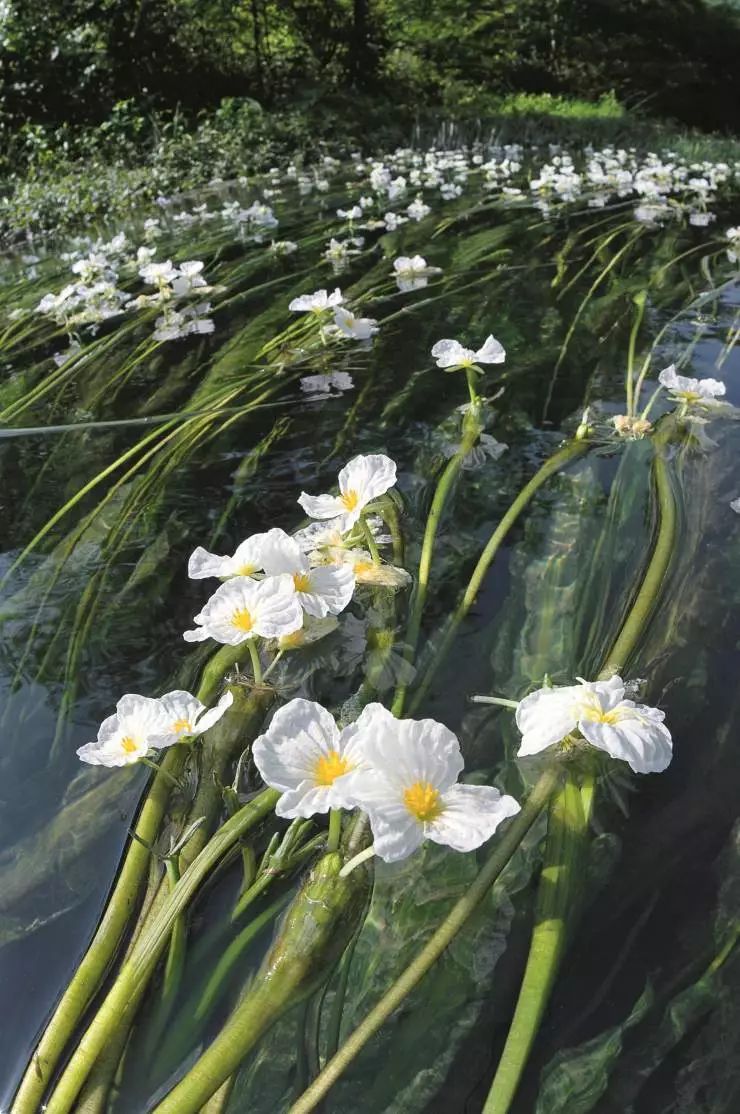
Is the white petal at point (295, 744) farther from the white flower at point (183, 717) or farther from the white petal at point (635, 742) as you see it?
the white petal at point (635, 742)

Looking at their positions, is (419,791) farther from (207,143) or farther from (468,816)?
(207,143)

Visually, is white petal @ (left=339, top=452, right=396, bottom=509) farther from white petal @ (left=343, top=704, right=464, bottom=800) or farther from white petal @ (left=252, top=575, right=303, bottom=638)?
white petal @ (left=343, top=704, right=464, bottom=800)

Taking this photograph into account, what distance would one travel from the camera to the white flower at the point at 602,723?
80cm

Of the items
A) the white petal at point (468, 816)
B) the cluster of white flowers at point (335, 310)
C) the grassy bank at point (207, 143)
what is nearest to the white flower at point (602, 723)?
the white petal at point (468, 816)

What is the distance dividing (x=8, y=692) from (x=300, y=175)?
578 centimetres

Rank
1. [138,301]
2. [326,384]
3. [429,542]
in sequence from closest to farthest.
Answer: [429,542]
[326,384]
[138,301]

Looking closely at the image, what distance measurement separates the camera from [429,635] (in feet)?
3.86

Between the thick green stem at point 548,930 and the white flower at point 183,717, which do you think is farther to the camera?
the white flower at point 183,717

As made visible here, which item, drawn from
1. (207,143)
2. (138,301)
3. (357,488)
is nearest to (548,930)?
(357,488)

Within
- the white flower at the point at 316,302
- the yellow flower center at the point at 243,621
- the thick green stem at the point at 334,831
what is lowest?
the thick green stem at the point at 334,831

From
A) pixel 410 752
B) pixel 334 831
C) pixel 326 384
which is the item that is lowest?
pixel 326 384

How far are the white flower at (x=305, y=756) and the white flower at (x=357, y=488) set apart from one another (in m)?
0.40

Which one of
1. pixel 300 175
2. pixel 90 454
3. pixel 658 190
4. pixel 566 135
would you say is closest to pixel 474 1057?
pixel 90 454

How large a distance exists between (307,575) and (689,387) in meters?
1.01
